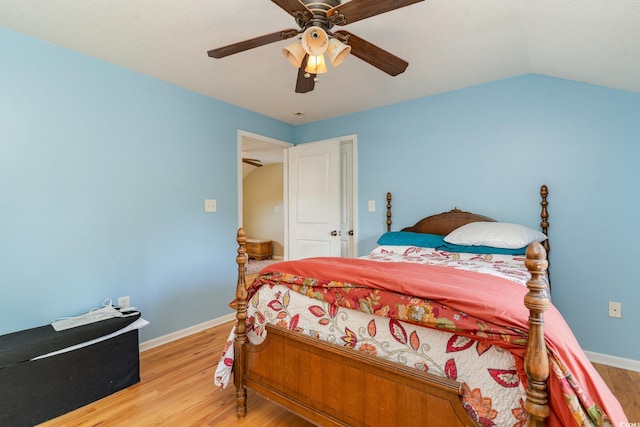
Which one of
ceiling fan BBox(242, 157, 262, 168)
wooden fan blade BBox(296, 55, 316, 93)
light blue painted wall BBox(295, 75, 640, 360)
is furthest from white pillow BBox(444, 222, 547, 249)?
ceiling fan BBox(242, 157, 262, 168)

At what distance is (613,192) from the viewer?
227 cm

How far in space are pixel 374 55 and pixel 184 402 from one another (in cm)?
233

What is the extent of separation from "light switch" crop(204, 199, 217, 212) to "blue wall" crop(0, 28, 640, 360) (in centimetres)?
5

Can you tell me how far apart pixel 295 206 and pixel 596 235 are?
295 centimetres

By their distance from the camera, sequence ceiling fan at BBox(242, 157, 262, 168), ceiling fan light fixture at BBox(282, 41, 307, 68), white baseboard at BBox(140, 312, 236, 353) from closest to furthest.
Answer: ceiling fan light fixture at BBox(282, 41, 307, 68) < white baseboard at BBox(140, 312, 236, 353) < ceiling fan at BBox(242, 157, 262, 168)

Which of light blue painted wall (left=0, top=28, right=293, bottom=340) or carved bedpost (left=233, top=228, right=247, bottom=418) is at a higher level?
light blue painted wall (left=0, top=28, right=293, bottom=340)

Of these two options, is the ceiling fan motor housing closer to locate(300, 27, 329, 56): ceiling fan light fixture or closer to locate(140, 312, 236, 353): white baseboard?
locate(300, 27, 329, 56): ceiling fan light fixture

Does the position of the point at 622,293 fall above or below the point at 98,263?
below

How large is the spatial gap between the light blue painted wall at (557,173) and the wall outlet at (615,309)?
0.04m

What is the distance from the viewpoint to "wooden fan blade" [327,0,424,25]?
4.26 feet

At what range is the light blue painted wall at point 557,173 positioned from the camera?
2.24 m

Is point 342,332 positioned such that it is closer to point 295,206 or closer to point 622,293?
point 622,293

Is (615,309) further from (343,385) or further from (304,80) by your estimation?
(304,80)

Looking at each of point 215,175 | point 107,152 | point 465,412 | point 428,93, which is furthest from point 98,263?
point 428,93
